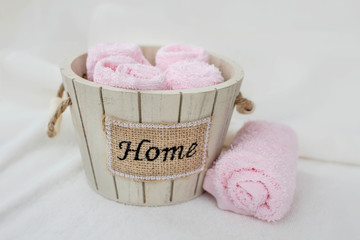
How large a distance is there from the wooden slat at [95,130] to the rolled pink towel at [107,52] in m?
0.13

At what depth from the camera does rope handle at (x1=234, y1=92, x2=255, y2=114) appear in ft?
2.35

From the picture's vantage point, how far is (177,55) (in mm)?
763

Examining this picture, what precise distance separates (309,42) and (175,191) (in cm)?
58

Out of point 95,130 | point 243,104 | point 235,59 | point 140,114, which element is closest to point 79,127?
point 95,130

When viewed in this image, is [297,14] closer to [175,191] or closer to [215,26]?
[215,26]

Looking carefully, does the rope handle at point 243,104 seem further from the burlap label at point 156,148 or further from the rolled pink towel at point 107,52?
the rolled pink towel at point 107,52

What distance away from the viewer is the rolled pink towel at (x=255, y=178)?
0.64 meters

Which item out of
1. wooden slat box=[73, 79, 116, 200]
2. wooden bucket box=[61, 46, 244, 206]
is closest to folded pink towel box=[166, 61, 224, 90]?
wooden bucket box=[61, 46, 244, 206]

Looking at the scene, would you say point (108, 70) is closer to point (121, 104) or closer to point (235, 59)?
point (121, 104)

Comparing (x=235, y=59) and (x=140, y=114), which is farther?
(x=235, y=59)

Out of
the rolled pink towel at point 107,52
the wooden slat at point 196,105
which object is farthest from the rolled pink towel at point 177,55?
the wooden slat at point 196,105

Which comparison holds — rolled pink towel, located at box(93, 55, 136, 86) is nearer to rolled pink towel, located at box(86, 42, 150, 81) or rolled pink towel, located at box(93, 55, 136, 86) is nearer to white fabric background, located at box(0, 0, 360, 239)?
rolled pink towel, located at box(86, 42, 150, 81)

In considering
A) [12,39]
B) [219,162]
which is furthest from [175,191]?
[12,39]

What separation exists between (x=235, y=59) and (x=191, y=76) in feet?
1.30
